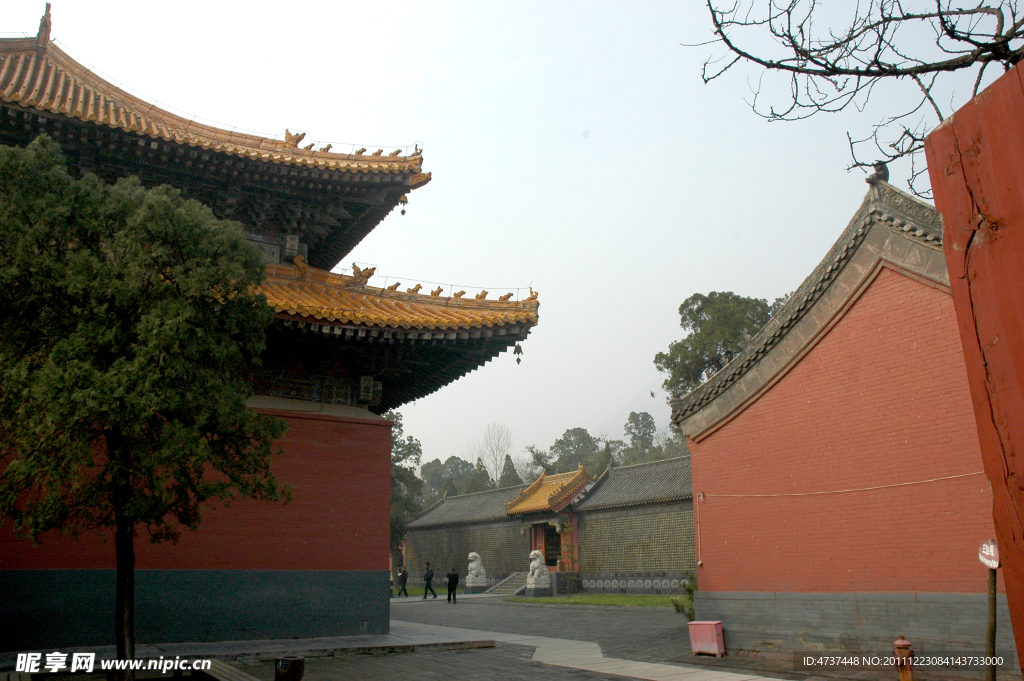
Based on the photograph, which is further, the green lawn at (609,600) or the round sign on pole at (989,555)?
the green lawn at (609,600)

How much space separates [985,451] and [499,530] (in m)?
32.7

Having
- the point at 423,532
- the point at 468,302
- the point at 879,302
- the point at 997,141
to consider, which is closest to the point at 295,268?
the point at 468,302

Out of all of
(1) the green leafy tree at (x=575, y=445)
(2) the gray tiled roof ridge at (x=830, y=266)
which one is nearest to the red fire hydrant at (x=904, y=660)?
(2) the gray tiled roof ridge at (x=830, y=266)

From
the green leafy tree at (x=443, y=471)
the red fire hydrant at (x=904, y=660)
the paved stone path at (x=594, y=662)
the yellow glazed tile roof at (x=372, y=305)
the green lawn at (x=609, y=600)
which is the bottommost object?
the green lawn at (x=609, y=600)

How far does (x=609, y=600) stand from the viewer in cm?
2394

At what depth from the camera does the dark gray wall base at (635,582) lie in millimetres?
25219

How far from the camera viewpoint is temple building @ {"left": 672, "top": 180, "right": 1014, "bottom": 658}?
327 inches

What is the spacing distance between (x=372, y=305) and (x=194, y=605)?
445 centimetres

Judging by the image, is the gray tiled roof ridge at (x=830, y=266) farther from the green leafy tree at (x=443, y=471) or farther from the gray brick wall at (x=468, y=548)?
the green leafy tree at (x=443, y=471)

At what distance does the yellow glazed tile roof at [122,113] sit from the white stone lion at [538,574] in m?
21.0

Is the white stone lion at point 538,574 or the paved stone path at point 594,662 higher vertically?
the paved stone path at point 594,662

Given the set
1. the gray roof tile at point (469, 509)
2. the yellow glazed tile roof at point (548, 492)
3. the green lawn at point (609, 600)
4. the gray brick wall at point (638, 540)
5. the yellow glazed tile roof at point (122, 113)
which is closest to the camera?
the yellow glazed tile roof at point (122, 113)

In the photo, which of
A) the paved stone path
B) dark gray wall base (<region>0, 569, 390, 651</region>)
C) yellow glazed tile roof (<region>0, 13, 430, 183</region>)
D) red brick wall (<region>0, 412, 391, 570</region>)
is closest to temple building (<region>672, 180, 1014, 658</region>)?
the paved stone path

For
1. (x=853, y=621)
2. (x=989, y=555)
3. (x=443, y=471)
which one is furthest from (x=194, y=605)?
(x=443, y=471)
